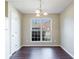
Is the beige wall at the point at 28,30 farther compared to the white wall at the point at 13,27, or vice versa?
the beige wall at the point at 28,30

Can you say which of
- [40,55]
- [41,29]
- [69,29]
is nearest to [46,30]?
[41,29]

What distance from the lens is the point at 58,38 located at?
362 inches

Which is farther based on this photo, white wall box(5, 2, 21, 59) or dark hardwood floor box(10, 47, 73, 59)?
dark hardwood floor box(10, 47, 73, 59)

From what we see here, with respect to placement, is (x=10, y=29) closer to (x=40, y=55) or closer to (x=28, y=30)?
(x=40, y=55)

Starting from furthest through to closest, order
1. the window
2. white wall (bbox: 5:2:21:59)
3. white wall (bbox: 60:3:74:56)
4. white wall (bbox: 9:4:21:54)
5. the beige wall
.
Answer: the window
the beige wall
white wall (bbox: 9:4:21:54)
white wall (bbox: 60:3:74:56)
white wall (bbox: 5:2:21:59)

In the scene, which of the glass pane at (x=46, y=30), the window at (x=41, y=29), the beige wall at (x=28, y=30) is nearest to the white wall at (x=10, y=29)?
the beige wall at (x=28, y=30)

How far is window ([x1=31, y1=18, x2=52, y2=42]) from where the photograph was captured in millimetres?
9312

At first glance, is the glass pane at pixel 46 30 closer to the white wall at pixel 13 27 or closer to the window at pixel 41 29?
the window at pixel 41 29

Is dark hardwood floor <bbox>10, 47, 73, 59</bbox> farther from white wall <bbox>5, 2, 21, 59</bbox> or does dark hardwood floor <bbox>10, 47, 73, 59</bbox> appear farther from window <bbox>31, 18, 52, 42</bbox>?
window <bbox>31, 18, 52, 42</bbox>

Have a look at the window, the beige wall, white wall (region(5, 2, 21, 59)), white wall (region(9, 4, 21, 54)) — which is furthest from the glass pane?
white wall (region(5, 2, 21, 59))

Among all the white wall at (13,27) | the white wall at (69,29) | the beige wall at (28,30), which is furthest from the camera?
the beige wall at (28,30)

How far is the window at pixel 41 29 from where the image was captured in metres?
9.31
